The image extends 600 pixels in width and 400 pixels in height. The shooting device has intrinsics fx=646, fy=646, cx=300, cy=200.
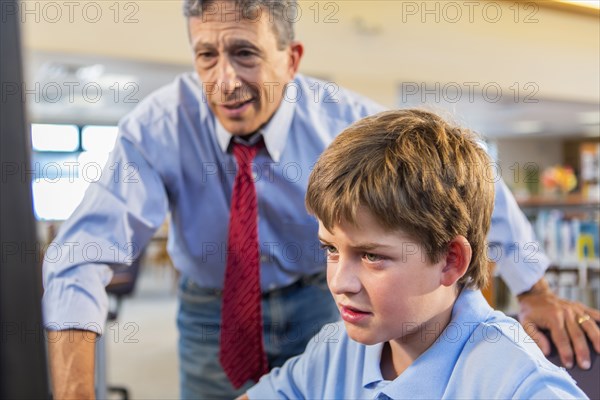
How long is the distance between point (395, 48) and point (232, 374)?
503 cm

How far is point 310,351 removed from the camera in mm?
1084

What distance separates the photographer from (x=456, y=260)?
34.7 inches

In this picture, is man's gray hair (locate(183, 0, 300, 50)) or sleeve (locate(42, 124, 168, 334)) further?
man's gray hair (locate(183, 0, 300, 50))

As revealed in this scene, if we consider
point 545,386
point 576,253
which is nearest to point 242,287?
point 545,386

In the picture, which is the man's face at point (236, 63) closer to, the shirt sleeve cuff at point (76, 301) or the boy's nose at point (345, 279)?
the shirt sleeve cuff at point (76, 301)

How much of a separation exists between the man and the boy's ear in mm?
308

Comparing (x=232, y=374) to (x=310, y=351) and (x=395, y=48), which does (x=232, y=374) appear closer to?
(x=310, y=351)

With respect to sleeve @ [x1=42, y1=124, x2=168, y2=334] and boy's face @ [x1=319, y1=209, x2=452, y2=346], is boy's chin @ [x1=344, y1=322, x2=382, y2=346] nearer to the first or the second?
boy's face @ [x1=319, y1=209, x2=452, y2=346]

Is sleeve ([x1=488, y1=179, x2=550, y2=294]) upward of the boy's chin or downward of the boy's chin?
upward

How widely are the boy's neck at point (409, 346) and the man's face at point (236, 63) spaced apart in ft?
1.86

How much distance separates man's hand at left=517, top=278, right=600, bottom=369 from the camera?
1.01m

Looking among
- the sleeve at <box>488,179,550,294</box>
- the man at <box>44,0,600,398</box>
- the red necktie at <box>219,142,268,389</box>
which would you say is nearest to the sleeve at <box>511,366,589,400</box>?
the man at <box>44,0,600,398</box>

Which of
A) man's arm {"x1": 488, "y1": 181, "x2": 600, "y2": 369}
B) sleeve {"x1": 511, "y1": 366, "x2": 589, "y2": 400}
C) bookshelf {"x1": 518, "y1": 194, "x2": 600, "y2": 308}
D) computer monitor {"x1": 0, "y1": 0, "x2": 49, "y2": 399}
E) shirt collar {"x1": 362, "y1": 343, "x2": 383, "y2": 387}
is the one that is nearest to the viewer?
computer monitor {"x1": 0, "y1": 0, "x2": 49, "y2": 399}

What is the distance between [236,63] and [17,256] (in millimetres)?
959
